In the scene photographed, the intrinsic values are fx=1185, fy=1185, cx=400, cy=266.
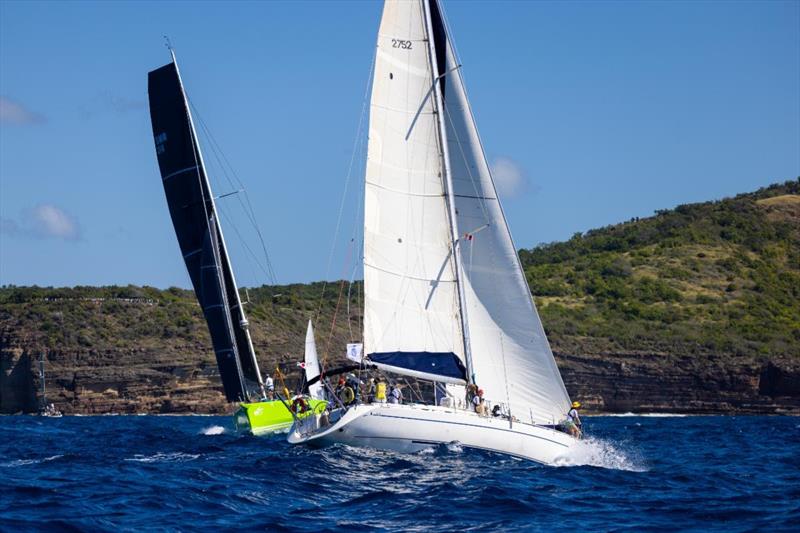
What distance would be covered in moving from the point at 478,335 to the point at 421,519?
952cm

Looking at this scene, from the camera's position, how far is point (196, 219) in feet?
137

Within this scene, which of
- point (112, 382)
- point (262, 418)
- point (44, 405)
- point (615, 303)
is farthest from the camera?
point (615, 303)

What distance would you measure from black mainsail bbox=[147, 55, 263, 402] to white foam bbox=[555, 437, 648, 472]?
54.0 ft

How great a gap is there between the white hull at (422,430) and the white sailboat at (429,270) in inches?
64.1

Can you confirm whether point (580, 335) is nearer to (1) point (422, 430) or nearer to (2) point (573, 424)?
(2) point (573, 424)

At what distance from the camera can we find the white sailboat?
91.5 ft

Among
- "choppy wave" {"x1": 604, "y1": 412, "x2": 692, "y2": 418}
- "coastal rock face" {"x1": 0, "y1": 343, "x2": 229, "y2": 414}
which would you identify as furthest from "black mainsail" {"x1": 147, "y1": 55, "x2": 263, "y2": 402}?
"choppy wave" {"x1": 604, "y1": 412, "x2": 692, "y2": 418}

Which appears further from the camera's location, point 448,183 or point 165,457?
point 165,457

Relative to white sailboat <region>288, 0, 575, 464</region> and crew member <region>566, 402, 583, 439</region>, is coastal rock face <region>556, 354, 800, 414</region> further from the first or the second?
white sailboat <region>288, 0, 575, 464</region>

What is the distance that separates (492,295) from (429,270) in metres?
1.65

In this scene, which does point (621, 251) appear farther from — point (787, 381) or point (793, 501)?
point (793, 501)

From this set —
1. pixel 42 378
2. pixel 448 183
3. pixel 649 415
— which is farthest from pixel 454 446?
pixel 42 378

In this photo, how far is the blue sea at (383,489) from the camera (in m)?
19.1

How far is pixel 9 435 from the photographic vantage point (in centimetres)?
3894
